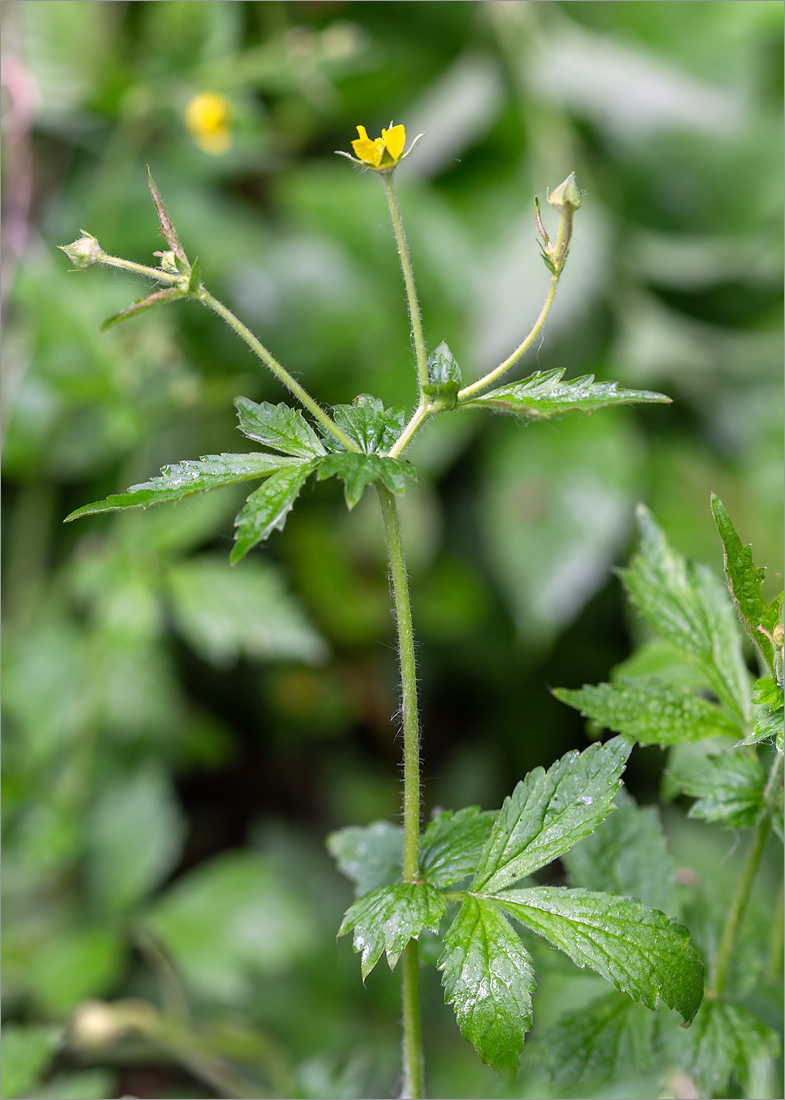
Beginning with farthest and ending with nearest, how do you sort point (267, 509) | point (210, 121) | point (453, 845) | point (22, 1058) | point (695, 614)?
point (210, 121)
point (22, 1058)
point (695, 614)
point (453, 845)
point (267, 509)

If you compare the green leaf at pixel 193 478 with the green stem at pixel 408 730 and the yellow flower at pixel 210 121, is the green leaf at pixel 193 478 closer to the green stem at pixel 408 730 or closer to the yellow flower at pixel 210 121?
the green stem at pixel 408 730

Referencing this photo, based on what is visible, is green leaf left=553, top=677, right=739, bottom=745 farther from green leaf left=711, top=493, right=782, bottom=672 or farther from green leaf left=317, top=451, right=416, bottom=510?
green leaf left=317, top=451, right=416, bottom=510

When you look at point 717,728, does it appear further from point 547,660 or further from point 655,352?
point 655,352

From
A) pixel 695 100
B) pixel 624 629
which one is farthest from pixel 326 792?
pixel 695 100

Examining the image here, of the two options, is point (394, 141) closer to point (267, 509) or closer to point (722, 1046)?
point (267, 509)

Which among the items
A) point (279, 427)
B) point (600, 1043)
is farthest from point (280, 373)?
point (600, 1043)

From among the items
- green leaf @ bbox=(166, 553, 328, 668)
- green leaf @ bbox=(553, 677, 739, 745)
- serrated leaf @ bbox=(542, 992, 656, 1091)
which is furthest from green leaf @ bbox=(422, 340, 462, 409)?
green leaf @ bbox=(166, 553, 328, 668)

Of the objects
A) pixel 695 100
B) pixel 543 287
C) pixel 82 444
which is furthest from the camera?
pixel 695 100
